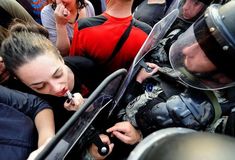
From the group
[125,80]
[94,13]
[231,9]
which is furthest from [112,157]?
[94,13]

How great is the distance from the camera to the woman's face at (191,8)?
151 centimetres

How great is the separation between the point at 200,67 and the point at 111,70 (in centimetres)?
47

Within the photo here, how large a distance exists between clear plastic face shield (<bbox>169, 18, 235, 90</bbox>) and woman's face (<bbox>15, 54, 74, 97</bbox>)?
0.49 metres

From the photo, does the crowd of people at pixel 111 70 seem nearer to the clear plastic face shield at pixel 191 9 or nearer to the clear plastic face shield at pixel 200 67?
the clear plastic face shield at pixel 200 67

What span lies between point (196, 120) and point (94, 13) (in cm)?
124

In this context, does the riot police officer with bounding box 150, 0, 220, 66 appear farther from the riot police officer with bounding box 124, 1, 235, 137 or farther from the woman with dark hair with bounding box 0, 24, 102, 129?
the woman with dark hair with bounding box 0, 24, 102, 129

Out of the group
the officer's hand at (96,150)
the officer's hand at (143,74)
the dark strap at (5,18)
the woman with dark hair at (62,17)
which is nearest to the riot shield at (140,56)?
the officer's hand at (143,74)

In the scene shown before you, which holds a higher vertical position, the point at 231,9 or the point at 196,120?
the point at 231,9

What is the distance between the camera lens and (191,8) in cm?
153

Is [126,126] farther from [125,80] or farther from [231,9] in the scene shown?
[231,9]

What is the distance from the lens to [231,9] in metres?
1.01

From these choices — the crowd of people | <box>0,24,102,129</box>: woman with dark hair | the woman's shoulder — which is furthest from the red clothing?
the woman's shoulder

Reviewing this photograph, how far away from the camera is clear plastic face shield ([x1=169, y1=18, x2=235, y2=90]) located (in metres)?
1.05

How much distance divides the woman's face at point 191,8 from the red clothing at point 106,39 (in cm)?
33
